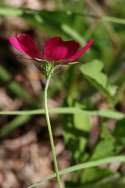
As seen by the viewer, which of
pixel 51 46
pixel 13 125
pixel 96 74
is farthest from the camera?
pixel 13 125

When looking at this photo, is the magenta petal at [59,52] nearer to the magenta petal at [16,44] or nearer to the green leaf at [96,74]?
the magenta petal at [16,44]

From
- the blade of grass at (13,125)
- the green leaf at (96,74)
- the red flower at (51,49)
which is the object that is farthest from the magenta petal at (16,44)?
the blade of grass at (13,125)

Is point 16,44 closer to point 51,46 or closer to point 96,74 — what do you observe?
point 51,46

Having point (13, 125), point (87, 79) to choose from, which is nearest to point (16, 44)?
point (87, 79)

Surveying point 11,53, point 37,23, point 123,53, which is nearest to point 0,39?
point 11,53

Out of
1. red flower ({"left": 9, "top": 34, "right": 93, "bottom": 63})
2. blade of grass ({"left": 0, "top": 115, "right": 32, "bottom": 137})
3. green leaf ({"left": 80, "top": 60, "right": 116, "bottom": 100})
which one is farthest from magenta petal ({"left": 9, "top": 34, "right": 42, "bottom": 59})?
blade of grass ({"left": 0, "top": 115, "right": 32, "bottom": 137})

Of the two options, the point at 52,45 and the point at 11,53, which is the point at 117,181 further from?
the point at 11,53

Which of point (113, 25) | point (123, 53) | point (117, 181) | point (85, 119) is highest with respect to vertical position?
point (113, 25)

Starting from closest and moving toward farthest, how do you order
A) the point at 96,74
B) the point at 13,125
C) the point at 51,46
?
the point at 51,46, the point at 96,74, the point at 13,125

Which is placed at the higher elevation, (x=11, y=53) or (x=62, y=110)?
(x=11, y=53)
